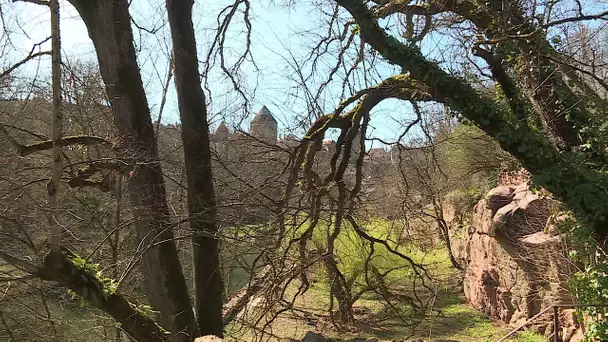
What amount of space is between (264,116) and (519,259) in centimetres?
584

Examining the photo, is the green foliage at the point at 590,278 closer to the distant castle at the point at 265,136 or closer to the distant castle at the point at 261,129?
the distant castle at the point at 265,136

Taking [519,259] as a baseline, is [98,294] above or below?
above

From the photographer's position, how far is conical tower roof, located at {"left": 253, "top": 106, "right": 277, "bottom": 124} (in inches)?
309

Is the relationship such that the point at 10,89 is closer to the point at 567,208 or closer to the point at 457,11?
the point at 457,11

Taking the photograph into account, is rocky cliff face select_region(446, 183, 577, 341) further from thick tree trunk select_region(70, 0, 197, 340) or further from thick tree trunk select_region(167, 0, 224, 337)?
thick tree trunk select_region(70, 0, 197, 340)

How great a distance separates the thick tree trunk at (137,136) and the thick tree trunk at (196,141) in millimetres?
566

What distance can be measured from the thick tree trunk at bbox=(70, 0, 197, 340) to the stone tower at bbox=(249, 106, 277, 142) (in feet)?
5.90

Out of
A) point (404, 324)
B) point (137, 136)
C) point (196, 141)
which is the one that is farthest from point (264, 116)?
point (404, 324)

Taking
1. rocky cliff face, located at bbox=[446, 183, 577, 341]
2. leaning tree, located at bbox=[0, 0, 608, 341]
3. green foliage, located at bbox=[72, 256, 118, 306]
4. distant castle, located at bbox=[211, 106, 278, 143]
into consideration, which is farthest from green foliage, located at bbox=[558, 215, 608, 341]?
green foliage, located at bbox=[72, 256, 118, 306]

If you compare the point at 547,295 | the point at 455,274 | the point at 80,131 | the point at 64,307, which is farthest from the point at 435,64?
the point at 455,274

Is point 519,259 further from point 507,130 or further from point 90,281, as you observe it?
point 90,281

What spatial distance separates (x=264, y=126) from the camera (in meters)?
8.54

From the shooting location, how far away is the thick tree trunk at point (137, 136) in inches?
241

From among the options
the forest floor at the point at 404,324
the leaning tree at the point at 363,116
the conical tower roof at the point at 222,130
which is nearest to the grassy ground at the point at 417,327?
the forest floor at the point at 404,324
